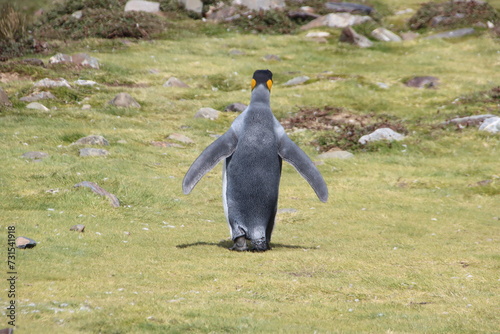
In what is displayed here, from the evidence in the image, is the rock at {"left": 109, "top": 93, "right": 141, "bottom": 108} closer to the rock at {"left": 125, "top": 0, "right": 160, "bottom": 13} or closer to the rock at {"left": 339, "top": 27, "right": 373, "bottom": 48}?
the rock at {"left": 339, "top": 27, "right": 373, "bottom": 48}

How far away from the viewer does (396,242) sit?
1274 cm

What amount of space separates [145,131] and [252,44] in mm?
17380

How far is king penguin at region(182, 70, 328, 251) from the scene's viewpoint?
1095 centimetres

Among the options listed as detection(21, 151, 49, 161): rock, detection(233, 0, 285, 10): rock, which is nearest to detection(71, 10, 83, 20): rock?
detection(233, 0, 285, 10): rock

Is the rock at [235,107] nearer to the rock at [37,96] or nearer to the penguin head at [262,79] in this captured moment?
the rock at [37,96]

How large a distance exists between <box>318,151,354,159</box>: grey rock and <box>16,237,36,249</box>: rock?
1237 centimetres

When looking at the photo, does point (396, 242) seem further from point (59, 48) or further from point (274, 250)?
point (59, 48)

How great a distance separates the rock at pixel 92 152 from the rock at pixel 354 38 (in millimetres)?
23628

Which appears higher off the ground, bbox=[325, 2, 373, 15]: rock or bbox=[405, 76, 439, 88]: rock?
bbox=[405, 76, 439, 88]: rock

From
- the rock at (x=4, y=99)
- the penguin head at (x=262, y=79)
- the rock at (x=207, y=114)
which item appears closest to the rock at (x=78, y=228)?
the penguin head at (x=262, y=79)

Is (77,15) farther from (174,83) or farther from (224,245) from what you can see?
(224,245)

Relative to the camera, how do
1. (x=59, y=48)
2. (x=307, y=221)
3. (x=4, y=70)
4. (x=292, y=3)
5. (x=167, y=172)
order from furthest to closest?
(x=292, y=3)
(x=59, y=48)
(x=4, y=70)
(x=167, y=172)
(x=307, y=221)

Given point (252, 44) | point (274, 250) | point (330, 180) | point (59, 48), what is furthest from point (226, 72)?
point (274, 250)

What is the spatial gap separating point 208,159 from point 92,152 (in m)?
7.52
